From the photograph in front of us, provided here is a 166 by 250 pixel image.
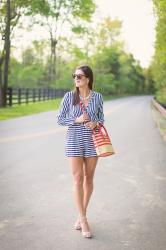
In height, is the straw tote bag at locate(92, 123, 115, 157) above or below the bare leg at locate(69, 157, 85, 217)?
above

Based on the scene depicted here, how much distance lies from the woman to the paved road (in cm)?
38

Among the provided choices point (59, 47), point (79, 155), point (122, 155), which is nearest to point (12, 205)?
point (79, 155)

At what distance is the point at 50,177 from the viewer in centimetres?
829

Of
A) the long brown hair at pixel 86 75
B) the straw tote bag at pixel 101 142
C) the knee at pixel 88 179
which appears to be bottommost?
the knee at pixel 88 179

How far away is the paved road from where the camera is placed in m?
4.90

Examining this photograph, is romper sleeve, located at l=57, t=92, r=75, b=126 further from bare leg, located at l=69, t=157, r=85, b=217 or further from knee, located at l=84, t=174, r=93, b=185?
knee, located at l=84, t=174, r=93, b=185

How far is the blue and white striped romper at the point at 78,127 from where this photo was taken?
16.6 ft

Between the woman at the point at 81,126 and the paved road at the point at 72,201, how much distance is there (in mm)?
382

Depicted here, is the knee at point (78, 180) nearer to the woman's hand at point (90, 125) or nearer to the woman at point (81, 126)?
the woman at point (81, 126)

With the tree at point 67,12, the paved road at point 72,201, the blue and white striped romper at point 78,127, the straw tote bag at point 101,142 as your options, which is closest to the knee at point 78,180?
the blue and white striped romper at point 78,127

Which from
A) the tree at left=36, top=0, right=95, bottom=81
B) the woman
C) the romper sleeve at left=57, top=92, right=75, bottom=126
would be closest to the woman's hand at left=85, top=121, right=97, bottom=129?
the woman

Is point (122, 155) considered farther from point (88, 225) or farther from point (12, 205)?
point (88, 225)

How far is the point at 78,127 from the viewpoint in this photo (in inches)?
200

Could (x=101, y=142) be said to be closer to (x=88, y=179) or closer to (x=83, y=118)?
(x=83, y=118)
